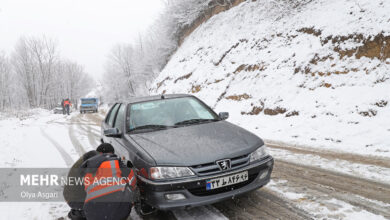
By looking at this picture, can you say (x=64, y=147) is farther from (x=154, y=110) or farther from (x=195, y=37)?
(x=195, y=37)

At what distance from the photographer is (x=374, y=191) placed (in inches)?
132

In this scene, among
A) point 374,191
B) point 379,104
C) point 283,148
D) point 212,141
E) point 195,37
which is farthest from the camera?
point 195,37

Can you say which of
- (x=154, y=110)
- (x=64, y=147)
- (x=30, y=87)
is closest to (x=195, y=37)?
(x=64, y=147)

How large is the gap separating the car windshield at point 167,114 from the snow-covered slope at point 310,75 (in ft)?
13.0

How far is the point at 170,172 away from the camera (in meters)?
2.67

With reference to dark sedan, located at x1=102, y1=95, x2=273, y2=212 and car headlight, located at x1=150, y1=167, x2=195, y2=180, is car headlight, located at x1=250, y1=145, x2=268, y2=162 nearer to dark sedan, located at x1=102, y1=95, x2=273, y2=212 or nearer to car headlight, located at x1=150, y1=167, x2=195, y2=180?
dark sedan, located at x1=102, y1=95, x2=273, y2=212

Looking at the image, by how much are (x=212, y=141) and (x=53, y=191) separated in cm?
299

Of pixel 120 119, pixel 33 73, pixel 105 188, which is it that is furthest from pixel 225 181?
pixel 33 73

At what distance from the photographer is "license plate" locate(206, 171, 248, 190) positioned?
266 cm

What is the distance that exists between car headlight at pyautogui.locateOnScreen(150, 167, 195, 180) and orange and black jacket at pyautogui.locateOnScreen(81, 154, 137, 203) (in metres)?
0.34

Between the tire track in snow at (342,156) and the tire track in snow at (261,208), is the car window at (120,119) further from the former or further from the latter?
the tire track in snow at (342,156)

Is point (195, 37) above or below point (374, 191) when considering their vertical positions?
above

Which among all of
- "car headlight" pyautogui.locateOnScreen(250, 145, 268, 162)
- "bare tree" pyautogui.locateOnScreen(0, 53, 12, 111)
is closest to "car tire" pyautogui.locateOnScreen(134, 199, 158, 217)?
"car headlight" pyautogui.locateOnScreen(250, 145, 268, 162)

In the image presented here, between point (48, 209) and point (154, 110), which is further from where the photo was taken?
point (154, 110)
